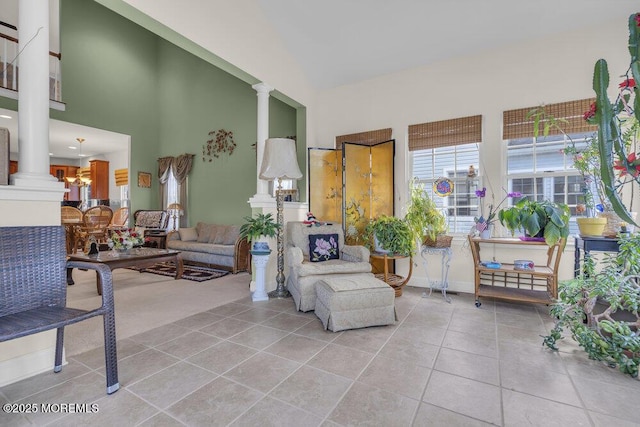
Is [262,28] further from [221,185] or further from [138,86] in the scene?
[138,86]

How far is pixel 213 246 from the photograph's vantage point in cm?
531

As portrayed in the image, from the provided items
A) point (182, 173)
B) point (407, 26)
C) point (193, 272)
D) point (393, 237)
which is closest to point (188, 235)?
point (193, 272)

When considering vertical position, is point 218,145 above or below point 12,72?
below

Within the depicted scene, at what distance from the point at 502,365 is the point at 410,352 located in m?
0.59

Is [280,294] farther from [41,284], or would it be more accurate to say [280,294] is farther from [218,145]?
[218,145]

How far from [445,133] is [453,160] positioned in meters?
0.38

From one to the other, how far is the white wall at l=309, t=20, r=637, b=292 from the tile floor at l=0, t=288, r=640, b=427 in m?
1.88

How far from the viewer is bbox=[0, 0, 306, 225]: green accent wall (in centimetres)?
616

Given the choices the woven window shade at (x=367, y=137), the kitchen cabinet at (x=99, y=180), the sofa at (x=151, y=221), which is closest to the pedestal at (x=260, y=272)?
the woven window shade at (x=367, y=137)

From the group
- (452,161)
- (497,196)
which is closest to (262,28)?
(452,161)

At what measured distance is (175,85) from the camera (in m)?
7.44

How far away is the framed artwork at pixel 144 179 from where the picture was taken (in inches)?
293

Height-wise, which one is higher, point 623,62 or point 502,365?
point 623,62

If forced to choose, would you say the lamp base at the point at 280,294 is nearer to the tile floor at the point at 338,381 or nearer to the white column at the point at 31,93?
the tile floor at the point at 338,381
